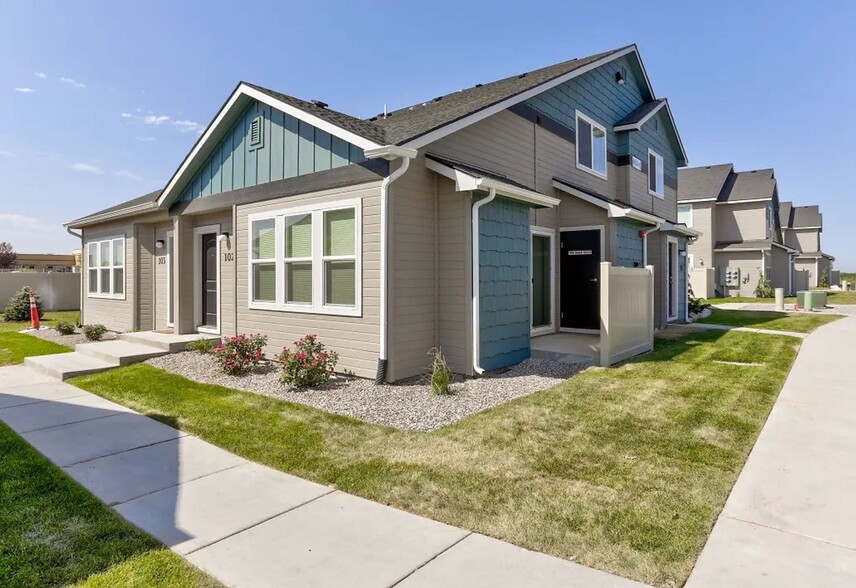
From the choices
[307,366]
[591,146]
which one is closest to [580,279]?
[591,146]

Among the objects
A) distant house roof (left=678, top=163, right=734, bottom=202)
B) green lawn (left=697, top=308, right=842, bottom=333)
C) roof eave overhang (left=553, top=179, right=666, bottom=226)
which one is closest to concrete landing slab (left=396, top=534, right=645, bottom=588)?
roof eave overhang (left=553, top=179, right=666, bottom=226)

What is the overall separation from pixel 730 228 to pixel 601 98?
2159 centimetres

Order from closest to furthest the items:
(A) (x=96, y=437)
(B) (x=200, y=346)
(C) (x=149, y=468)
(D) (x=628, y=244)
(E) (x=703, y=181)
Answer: (C) (x=149, y=468) → (A) (x=96, y=437) → (B) (x=200, y=346) → (D) (x=628, y=244) → (E) (x=703, y=181)

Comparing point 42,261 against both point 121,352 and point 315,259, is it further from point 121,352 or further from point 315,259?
point 315,259

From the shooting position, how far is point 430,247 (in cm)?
747

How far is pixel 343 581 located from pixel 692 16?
45.1 feet

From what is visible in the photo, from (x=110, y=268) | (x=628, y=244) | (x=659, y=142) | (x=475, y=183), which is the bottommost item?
(x=110, y=268)

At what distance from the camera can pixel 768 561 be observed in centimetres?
263

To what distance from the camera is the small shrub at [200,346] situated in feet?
30.7

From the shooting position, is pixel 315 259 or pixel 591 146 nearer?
pixel 315 259

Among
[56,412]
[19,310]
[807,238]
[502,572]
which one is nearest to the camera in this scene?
[502,572]

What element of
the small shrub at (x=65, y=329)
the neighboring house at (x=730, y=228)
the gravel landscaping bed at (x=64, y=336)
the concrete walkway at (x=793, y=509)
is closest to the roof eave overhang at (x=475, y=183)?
the concrete walkway at (x=793, y=509)

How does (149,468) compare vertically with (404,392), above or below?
below

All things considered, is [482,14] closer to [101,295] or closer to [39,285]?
[101,295]
